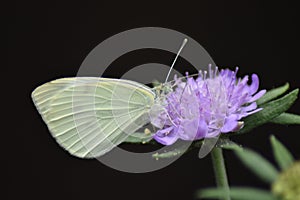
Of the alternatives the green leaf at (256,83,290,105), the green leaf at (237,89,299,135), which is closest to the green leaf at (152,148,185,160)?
the green leaf at (237,89,299,135)

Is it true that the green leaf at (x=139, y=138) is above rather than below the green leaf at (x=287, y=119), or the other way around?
below

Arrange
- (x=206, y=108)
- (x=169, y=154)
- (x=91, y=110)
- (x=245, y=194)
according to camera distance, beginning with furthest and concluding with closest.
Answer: (x=91, y=110)
(x=245, y=194)
(x=206, y=108)
(x=169, y=154)

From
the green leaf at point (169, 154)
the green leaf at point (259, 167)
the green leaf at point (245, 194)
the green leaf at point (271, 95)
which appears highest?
the green leaf at point (271, 95)

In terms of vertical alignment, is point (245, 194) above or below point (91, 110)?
below

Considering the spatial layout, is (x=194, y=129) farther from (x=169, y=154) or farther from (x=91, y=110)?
(x=91, y=110)

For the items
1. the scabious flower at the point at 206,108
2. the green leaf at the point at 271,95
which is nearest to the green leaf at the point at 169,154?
the scabious flower at the point at 206,108

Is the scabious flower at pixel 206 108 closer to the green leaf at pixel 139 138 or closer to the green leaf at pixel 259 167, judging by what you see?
the green leaf at pixel 139 138

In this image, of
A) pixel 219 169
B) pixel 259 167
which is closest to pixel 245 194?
pixel 259 167
